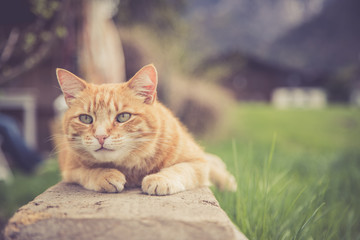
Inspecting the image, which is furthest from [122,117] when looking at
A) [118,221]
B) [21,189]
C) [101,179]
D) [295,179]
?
[21,189]

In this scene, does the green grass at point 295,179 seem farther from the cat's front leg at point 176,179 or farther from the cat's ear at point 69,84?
the cat's ear at point 69,84

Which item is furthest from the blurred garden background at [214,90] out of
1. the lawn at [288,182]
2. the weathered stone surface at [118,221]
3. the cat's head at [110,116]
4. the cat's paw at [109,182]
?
the weathered stone surface at [118,221]

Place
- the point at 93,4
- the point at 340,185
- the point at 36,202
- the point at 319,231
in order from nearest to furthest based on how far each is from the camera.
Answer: the point at 36,202
the point at 319,231
the point at 340,185
the point at 93,4

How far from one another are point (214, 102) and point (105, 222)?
5.67 meters

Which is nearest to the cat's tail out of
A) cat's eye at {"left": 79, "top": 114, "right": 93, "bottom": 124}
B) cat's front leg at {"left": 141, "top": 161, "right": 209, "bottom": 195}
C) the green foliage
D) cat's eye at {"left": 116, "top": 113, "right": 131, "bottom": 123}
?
cat's front leg at {"left": 141, "top": 161, "right": 209, "bottom": 195}

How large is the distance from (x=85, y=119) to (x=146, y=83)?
0.33m

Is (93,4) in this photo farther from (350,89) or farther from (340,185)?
(350,89)

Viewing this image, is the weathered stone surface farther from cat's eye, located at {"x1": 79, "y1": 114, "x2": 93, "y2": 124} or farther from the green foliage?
the green foliage

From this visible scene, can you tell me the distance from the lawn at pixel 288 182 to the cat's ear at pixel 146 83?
493 millimetres

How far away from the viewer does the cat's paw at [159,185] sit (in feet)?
3.93

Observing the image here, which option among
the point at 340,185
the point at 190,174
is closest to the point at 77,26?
the point at 190,174

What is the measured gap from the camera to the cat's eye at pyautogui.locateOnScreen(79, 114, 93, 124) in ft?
4.23

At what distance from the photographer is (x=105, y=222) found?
931mm

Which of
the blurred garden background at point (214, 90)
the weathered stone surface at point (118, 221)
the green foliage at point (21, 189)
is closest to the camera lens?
the weathered stone surface at point (118, 221)
